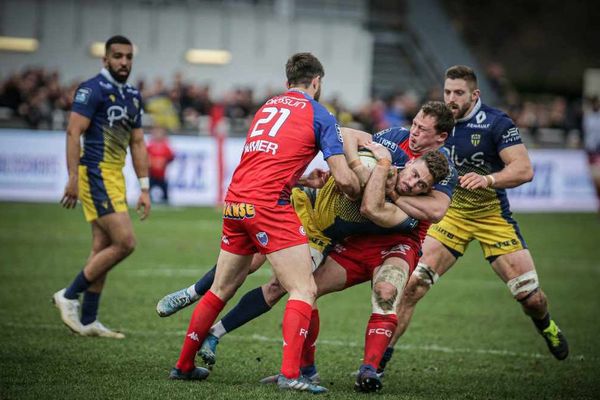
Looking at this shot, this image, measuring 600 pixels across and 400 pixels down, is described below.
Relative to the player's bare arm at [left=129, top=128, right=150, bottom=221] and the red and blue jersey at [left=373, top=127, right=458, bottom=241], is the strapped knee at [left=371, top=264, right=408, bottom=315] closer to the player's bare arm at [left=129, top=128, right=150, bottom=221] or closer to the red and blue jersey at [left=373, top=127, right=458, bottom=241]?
the red and blue jersey at [left=373, top=127, right=458, bottom=241]

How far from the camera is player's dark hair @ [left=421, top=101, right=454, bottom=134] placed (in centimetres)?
789

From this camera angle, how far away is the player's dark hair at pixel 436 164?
7.45m

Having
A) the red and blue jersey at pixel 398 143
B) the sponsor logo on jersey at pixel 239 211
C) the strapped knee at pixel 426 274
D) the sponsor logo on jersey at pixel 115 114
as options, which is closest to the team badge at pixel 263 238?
the sponsor logo on jersey at pixel 239 211

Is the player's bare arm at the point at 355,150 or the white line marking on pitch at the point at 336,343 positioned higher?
the player's bare arm at the point at 355,150

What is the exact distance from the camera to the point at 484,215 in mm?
9383

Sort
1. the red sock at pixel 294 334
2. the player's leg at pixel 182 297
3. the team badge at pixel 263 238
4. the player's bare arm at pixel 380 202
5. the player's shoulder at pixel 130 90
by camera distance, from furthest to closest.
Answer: the player's shoulder at pixel 130 90, the player's leg at pixel 182 297, the player's bare arm at pixel 380 202, the team badge at pixel 263 238, the red sock at pixel 294 334

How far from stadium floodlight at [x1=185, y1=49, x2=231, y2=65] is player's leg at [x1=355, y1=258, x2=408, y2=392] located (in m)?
27.9

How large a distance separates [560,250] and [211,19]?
19477 millimetres

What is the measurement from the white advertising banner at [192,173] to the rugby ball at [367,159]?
1425 centimetres

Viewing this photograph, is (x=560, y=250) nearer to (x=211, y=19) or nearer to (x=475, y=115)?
(x=475, y=115)

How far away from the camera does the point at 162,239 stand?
1805 centimetres

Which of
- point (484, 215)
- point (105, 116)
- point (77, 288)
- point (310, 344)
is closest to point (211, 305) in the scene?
point (310, 344)

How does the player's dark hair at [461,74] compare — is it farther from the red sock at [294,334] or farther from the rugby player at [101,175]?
the rugby player at [101,175]

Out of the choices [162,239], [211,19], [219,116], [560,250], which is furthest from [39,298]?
[211,19]
